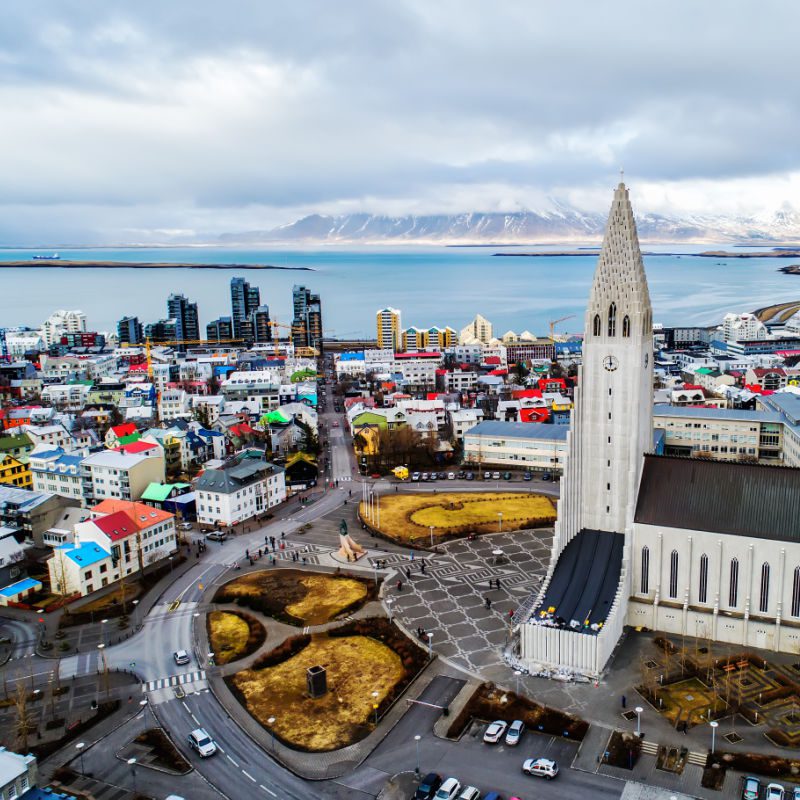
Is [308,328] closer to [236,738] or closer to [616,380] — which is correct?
[616,380]

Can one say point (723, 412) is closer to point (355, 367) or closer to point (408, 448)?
point (408, 448)

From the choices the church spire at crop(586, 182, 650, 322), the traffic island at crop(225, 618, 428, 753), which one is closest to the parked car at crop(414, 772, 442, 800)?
the traffic island at crop(225, 618, 428, 753)

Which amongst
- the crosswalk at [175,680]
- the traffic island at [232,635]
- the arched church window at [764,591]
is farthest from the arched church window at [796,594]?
the crosswalk at [175,680]

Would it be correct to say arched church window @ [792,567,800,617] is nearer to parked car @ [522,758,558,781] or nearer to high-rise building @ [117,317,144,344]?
parked car @ [522,758,558,781]

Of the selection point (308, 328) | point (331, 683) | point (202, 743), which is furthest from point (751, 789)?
point (308, 328)

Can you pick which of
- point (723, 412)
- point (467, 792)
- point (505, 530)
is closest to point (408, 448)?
point (505, 530)

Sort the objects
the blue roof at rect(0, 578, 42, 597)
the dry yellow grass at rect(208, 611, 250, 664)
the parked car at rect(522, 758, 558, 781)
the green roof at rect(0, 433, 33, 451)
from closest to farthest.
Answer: the parked car at rect(522, 758, 558, 781) < the dry yellow grass at rect(208, 611, 250, 664) < the blue roof at rect(0, 578, 42, 597) < the green roof at rect(0, 433, 33, 451)
